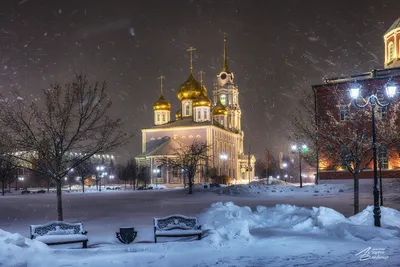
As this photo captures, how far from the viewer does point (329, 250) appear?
1134 centimetres

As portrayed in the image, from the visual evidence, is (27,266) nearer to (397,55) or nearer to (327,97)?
(327,97)

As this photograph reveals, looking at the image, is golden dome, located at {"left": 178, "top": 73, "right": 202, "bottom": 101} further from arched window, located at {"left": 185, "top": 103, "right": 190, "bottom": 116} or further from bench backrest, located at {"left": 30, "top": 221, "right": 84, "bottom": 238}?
bench backrest, located at {"left": 30, "top": 221, "right": 84, "bottom": 238}

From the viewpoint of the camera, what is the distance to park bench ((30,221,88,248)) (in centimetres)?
1190

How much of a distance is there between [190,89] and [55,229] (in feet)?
245

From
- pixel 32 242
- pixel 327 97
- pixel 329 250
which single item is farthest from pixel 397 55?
pixel 32 242

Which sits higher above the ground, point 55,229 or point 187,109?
point 187,109

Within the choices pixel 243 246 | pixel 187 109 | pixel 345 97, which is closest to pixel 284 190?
pixel 345 97

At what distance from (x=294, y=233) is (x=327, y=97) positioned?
33612 mm

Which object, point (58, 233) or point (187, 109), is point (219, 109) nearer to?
point (187, 109)

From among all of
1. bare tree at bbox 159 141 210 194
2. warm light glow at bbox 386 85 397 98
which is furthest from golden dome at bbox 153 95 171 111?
warm light glow at bbox 386 85 397 98

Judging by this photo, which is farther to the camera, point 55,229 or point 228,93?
point 228,93

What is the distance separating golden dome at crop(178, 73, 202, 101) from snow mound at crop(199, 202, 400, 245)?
66812mm

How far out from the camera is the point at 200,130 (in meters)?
81.0

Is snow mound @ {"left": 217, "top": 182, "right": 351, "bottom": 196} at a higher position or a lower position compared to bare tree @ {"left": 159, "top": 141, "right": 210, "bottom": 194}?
lower
